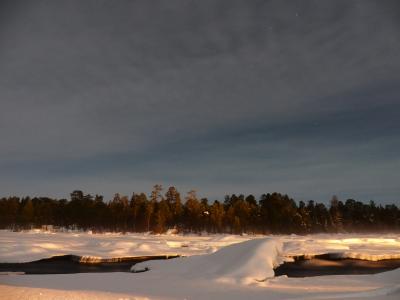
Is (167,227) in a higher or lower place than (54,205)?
lower

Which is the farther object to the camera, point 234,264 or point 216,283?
point 234,264

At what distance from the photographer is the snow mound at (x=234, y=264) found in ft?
57.1

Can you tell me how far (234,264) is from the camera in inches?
734

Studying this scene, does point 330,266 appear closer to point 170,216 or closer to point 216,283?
point 216,283

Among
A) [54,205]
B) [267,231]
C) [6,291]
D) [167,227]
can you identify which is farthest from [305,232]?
[6,291]

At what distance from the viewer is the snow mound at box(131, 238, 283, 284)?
17.4 m

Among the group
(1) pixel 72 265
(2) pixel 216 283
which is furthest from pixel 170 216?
(2) pixel 216 283

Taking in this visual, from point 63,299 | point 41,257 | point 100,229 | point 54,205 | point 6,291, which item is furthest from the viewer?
point 54,205

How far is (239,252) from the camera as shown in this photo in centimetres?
1994

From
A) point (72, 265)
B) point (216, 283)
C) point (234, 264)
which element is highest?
point (234, 264)

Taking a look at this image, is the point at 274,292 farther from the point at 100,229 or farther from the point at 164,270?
the point at 100,229

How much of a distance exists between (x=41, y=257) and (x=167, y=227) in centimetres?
8394

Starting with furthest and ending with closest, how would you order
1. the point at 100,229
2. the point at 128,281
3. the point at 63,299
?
1. the point at 100,229
2. the point at 128,281
3. the point at 63,299

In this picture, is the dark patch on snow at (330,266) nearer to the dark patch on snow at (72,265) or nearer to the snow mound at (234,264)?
the snow mound at (234,264)
